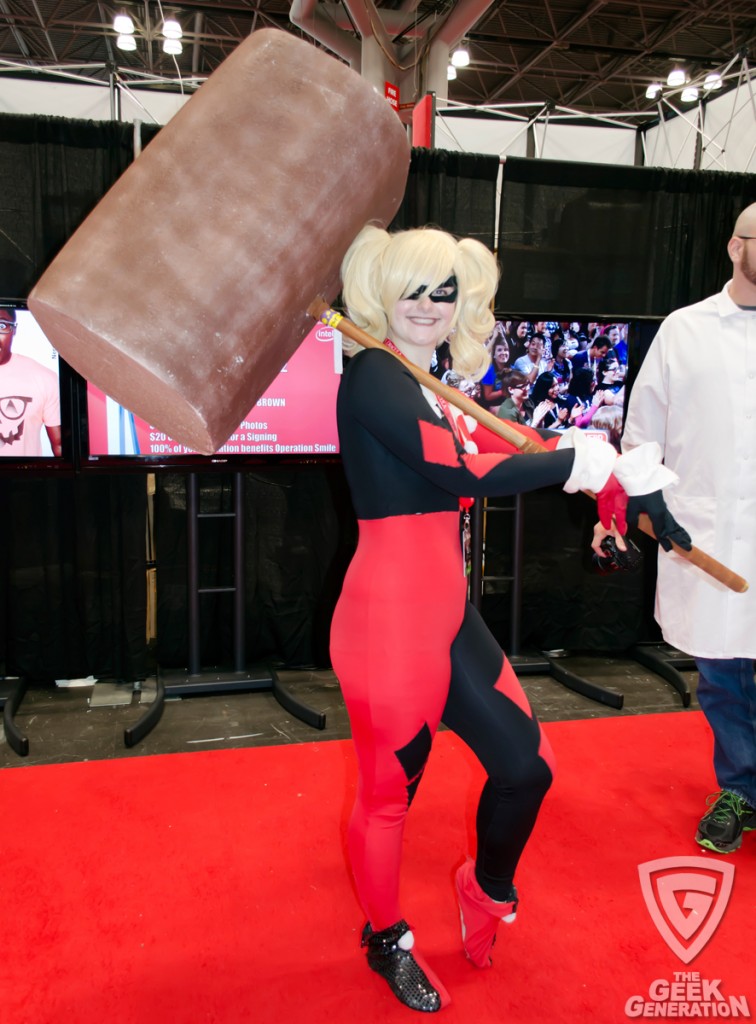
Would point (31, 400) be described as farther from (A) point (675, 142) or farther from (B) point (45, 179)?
(A) point (675, 142)

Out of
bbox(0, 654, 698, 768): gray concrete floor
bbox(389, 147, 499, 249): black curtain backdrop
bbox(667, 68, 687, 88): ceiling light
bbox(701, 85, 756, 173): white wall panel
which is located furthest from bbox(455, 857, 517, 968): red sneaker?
bbox(667, 68, 687, 88): ceiling light

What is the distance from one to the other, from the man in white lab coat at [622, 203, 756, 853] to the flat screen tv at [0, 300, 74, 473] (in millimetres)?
2372

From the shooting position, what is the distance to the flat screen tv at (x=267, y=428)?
3254mm

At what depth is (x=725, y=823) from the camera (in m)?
2.33

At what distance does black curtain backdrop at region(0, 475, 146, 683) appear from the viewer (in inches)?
146

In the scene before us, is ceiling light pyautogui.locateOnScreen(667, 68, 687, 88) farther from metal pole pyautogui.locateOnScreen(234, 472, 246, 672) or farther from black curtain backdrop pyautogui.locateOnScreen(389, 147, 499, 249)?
metal pole pyautogui.locateOnScreen(234, 472, 246, 672)

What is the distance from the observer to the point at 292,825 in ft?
7.93

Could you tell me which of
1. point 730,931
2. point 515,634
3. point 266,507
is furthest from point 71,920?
point 515,634

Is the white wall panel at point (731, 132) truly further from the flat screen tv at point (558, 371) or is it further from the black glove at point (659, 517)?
the black glove at point (659, 517)

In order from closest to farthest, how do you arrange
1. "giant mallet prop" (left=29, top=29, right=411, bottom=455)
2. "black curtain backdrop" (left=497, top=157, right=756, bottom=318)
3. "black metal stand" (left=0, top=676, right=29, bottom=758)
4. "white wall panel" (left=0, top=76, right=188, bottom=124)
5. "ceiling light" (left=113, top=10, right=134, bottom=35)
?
"giant mallet prop" (left=29, top=29, right=411, bottom=455) < "black metal stand" (left=0, top=676, right=29, bottom=758) < "black curtain backdrop" (left=497, top=157, right=756, bottom=318) < "white wall panel" (left=0, top=76, right=188, bottom=124) < "ceiling light" (left=113, top=10, right=134, bottom=35)

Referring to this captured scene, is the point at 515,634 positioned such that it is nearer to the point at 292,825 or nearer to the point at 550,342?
the point at 550,342

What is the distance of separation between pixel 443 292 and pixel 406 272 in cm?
10

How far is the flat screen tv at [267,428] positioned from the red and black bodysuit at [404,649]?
6.16 feet

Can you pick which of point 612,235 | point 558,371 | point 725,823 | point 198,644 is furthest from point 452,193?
point 725,823
